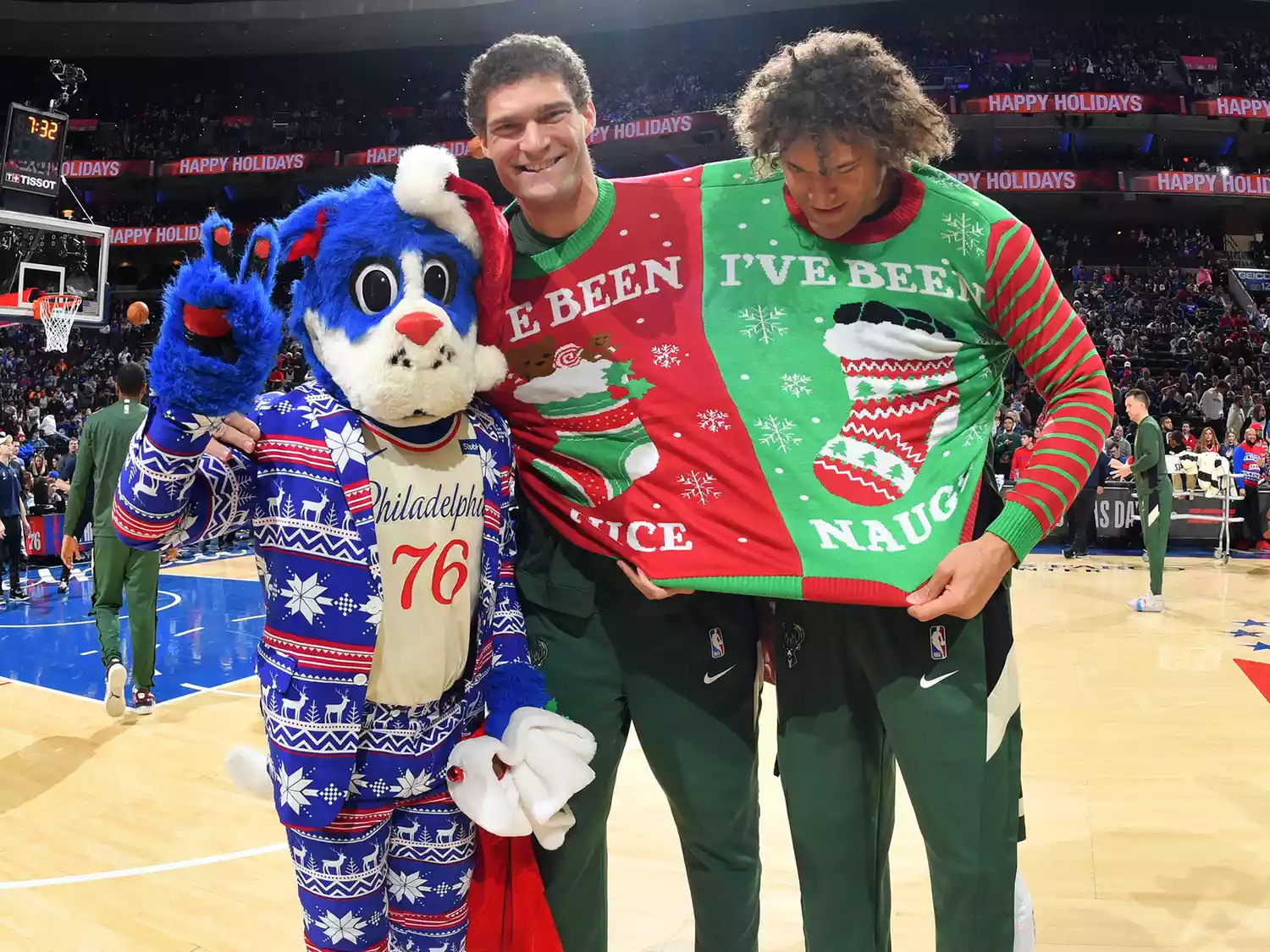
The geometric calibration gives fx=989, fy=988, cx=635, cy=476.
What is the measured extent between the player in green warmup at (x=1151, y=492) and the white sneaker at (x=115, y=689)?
279 inches

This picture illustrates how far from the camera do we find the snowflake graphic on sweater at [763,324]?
178 cm

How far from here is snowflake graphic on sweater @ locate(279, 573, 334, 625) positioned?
1631 mm

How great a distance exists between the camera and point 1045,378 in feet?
5.59

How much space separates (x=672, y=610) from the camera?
1876 millimetres

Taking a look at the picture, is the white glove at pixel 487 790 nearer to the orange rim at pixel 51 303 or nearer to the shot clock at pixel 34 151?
the orange rim at pixel 51 303

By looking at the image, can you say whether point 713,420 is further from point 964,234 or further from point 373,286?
point 373,286

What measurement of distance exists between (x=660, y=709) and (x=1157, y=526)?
23.4 ft

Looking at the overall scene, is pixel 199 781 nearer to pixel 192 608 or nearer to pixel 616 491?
pixel 616 491

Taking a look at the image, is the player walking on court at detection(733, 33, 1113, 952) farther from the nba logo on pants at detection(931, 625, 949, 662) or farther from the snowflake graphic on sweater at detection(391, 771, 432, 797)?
the snowflake graphic on sweater at detection(391, 771, 432, 797)

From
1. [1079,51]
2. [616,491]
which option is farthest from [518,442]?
[1079,51]

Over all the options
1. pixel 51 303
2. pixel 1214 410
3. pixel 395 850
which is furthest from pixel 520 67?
pixel 1214 410

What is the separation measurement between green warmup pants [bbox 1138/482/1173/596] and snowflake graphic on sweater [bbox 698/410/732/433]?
703cm

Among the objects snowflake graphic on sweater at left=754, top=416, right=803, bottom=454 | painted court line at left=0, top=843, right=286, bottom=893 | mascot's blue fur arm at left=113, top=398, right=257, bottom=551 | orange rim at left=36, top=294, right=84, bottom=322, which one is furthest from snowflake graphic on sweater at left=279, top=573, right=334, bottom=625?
orange rim at left=36, top=294, right=84, bottom=322

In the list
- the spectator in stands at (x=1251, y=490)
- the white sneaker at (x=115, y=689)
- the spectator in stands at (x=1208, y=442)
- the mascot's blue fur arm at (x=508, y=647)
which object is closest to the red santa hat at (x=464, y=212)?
the mascot's blue fur arm at (x=508, y=647)
